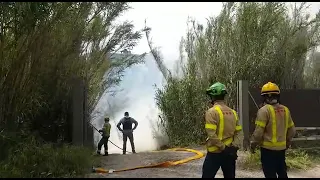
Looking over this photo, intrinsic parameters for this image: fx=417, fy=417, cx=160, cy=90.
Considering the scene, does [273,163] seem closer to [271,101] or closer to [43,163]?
[271,101]

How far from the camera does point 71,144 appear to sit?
30.5 ft

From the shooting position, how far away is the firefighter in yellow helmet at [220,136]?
4.62 metres

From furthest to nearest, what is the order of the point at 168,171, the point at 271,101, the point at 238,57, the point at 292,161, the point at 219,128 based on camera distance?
1. the point at 238,57
2. the point at 292,161
3. the point at 168,171
4. the point at 271,101
5. the point at 219,128

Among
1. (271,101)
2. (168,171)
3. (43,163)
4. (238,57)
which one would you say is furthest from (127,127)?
(271,101)

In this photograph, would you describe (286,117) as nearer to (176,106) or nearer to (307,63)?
(176,106)

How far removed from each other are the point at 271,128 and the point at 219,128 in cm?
69

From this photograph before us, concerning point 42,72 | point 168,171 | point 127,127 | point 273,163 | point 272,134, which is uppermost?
point 42,72

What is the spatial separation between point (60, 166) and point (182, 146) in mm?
6054

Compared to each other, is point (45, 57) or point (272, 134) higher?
point (45, 57)

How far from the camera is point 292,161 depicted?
8.48 m

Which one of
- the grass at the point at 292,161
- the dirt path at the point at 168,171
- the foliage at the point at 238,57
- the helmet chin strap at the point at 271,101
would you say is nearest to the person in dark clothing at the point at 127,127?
the foliage at the point at 238,57

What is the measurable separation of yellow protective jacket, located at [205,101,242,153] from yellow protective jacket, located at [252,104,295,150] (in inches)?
12.7

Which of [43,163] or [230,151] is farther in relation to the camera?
[43,163]

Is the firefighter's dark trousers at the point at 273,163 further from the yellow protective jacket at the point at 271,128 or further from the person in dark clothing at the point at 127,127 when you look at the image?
the person in dark clothing at the point at 127,127
